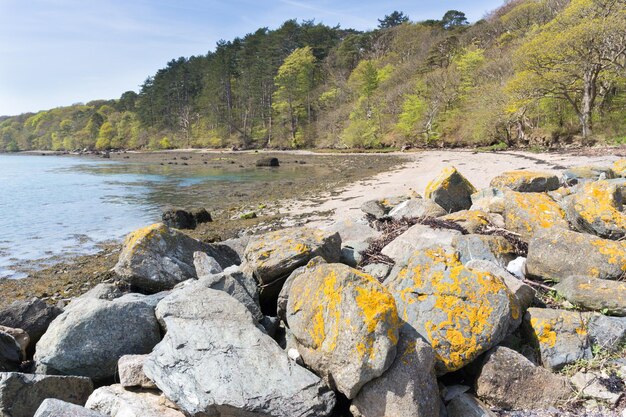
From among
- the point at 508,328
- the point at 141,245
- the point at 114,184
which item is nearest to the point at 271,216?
the point at 141,245

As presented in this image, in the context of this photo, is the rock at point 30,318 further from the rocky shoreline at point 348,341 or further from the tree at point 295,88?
the tree at point 295,88

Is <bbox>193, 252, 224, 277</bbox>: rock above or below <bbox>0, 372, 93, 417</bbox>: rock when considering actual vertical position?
above

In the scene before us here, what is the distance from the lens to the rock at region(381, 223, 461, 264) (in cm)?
506

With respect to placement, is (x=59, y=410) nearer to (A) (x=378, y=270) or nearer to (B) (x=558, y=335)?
(A) (x=378, y=270)

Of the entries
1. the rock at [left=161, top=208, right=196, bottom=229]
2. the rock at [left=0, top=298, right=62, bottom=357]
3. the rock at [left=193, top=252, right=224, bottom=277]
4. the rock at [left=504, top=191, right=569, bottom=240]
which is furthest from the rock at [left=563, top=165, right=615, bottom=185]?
the rock at [left=161, top=208, right=196, bottom=229]

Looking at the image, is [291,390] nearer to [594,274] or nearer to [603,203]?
[594,274]

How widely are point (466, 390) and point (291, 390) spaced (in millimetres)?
1438

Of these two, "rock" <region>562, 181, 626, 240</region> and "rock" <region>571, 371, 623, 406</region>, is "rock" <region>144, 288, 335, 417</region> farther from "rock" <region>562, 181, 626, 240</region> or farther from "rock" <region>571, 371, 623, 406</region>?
"rock" <region>562, 181, 626, 240</region>

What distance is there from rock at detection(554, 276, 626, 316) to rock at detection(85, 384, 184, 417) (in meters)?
3.66

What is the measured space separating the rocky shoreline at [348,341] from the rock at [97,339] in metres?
0.01

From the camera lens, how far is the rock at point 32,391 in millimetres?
3070

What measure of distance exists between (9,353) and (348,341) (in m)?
3.50

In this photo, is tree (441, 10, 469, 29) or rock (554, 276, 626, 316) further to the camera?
tree (441, 10, 469, 29)

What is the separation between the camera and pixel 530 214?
527 centimetres
